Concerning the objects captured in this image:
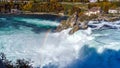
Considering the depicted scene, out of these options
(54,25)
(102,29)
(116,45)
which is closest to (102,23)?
(102,29)

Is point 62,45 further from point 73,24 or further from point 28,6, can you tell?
point 28,6

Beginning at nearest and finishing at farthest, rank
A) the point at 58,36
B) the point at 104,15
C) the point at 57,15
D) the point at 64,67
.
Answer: the point at 64,67 → the point at 58,36 → the point at 104,15 → the point at 57,15

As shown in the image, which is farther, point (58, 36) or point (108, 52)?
point (58, 36)

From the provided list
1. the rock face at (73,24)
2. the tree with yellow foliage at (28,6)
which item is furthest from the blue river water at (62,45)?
the tree with yellow foliage at (28,6)

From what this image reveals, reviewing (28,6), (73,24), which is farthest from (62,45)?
(28,6)

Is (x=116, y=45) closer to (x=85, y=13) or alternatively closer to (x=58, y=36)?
(x=58, y=36)

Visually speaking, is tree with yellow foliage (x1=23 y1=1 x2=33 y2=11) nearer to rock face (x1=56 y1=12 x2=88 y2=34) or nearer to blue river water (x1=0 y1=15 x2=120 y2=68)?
blue river water (x1=0 y1=15 x2=120 y2=68)

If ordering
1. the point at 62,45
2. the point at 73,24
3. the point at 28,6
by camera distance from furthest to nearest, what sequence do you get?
the point at 28,6
the point at 73,24
the point at 62,45
